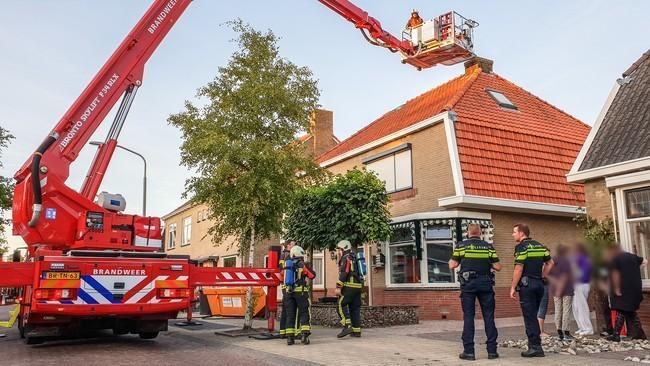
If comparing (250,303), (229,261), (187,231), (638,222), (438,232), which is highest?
(187,231)

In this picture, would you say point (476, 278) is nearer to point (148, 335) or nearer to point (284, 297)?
point (284, 297)

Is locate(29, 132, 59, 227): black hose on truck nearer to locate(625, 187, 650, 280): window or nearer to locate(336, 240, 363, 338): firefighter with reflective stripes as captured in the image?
locate(336, 240, 363, 338): firefighter with reflective stripes

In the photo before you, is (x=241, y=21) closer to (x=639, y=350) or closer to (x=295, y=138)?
(x=295, y=138)

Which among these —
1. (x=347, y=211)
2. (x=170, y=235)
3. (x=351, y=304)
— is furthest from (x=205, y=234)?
(x=351, y=304)

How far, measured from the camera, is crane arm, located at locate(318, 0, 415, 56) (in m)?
15.3

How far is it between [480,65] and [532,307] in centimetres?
1415

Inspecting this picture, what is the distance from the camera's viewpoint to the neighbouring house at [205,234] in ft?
91.3

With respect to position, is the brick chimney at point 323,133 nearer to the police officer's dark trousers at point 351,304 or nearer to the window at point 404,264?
the window at point 404,264

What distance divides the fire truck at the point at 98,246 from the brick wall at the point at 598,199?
21.5ft

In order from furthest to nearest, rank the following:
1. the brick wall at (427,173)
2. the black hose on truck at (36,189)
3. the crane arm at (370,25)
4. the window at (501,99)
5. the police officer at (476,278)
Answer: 1. the window at (501,99)
2. the brick wall at (427,173)
3. the crane arm at (370,25)
4. the black hose on truck at (36,189)
5. the police officer at (476,278)

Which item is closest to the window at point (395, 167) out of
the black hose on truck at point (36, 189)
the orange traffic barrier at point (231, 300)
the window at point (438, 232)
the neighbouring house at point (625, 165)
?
the window at point (438, 232)

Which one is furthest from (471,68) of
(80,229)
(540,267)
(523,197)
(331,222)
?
(80,229)

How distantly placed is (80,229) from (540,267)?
303 inches

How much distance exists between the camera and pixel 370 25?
1559 cm
